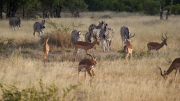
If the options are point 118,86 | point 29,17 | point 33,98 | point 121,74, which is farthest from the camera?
point 29,17

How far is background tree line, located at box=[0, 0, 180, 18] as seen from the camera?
1346 inches

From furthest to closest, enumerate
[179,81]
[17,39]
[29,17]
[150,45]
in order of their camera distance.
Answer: [29,17] → [17,39] → [150,45] → [179,81]

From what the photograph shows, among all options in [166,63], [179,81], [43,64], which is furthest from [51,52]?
[179,81]

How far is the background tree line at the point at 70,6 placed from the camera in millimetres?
34181

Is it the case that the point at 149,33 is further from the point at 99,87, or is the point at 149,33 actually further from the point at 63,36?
the point at 99,87

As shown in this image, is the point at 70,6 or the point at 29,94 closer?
the point at 29,94

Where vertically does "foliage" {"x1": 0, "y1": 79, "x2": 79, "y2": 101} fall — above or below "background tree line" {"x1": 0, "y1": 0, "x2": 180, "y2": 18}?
below

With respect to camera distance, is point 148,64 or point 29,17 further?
point 29,17

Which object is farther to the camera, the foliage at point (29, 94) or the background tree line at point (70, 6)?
the background tree line at point (70, 6)

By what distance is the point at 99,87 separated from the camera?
20.2 ft

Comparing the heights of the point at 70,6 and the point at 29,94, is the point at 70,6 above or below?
above

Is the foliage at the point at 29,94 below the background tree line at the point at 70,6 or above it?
below

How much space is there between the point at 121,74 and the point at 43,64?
11.8 feet

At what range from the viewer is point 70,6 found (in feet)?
139
